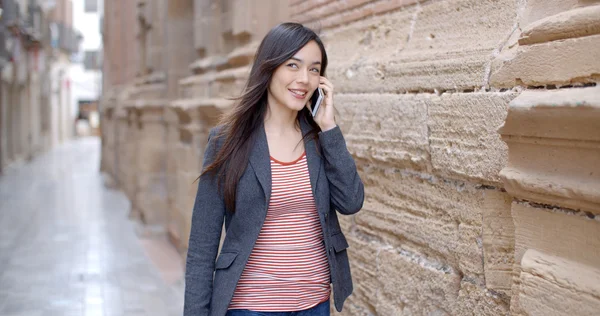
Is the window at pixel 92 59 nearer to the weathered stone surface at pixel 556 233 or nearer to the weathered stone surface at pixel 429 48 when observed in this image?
the weathered stone surface at pixel 429 48

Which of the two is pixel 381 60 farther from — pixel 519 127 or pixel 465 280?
pixel 519 127

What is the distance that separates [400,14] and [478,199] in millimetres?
1314

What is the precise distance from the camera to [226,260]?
2607mm

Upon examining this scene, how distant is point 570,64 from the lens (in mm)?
2178

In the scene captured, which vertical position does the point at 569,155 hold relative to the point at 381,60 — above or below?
below

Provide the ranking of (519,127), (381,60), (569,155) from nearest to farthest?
(569,155) < (519,127) < (381,60)

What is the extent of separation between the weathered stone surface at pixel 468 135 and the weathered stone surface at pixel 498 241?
0.09 meters

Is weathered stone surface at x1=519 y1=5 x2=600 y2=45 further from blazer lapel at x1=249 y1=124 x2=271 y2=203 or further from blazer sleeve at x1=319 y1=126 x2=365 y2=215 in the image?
blazer lapel at x1=249 y1=124 x2=271 y2=203

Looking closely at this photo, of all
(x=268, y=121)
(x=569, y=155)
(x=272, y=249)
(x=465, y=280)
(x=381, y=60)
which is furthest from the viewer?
(x=381, y=60)

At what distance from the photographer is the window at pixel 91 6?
3497 cm

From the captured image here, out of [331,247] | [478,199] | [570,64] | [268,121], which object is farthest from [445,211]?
[570,64]

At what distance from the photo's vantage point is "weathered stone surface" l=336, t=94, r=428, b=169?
3.32m

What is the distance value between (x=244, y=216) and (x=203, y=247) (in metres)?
0.19

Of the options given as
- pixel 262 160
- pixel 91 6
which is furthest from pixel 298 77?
pixel 91 6
